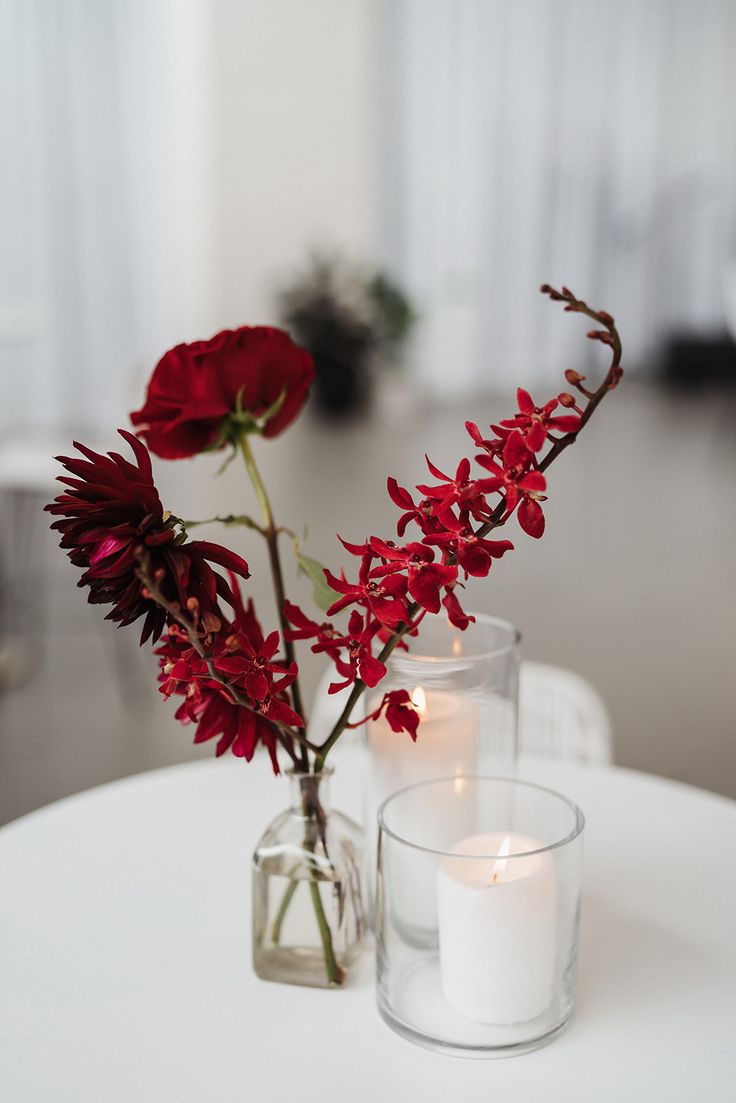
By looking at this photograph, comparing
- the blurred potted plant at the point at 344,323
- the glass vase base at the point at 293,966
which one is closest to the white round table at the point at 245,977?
the glass vase base at the point at 293,966

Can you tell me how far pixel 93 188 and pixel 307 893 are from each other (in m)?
5.81

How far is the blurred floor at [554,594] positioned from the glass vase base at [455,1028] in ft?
1.31

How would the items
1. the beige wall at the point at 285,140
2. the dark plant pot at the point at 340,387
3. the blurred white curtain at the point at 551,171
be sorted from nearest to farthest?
the dark plant pot at the point at 340,387 < the beige wall at the point at 285,140 < the blurred white curtain at the point at 551,171

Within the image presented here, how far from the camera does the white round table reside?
67 centimetres

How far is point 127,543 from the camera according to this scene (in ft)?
1.86

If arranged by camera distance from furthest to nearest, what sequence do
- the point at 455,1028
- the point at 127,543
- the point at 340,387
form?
1. the point at 340,387
2. the point at 455,1028
3. the point at 127,543

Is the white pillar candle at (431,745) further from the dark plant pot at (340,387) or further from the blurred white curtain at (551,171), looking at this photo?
the blurred white curtain at (551,171)

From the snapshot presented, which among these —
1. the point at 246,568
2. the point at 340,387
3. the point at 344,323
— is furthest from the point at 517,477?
the point at 344,323

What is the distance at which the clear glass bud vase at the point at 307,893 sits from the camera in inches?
29.0

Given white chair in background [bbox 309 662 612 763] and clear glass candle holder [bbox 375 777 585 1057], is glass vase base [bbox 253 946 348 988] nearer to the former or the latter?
clear glass candle holder [bbox 375 777 585 1057]

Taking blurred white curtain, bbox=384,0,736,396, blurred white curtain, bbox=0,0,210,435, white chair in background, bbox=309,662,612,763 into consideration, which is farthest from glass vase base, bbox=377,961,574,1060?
blurred white curtain, bbox=384,0,736,396

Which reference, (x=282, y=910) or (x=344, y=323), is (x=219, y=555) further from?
(x=344, y=323)

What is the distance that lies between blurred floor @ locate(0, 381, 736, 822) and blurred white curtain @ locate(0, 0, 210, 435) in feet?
3.57

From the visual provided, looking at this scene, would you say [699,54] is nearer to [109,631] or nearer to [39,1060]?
[109,631]
